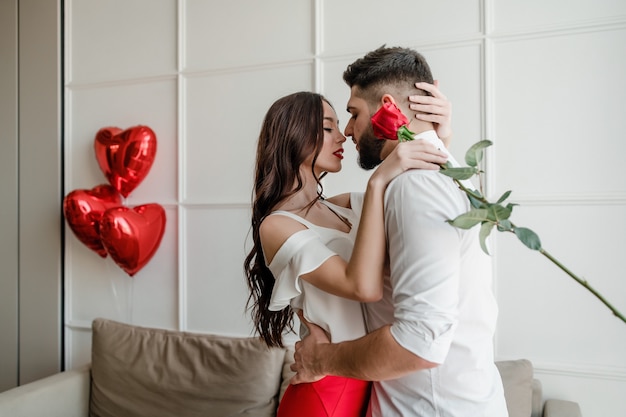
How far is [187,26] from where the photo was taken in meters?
2.72

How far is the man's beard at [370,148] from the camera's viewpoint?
124cm

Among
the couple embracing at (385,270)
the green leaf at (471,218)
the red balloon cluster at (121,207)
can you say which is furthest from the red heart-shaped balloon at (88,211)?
the green leaf at (471,218)

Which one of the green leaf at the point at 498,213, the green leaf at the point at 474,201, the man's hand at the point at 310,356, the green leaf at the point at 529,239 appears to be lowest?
the man's hand at the point at 310,356

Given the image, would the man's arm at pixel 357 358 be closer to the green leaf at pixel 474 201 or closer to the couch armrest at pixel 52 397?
the green leaf at pixel 474 201

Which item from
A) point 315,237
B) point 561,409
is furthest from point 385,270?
point 561,409

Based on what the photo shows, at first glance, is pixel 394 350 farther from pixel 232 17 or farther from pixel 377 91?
pixel 232 17

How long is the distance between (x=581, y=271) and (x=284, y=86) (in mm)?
1511

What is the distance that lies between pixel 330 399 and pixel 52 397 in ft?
5.58

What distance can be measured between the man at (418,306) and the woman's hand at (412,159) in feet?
0.06

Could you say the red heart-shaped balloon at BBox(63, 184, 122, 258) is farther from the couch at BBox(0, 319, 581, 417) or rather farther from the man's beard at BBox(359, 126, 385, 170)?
the man's beard at BBox(359, 126, 385, 170)

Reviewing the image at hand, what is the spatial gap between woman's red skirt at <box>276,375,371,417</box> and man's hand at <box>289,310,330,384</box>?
1.1 inches

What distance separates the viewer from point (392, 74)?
1198 millimetres

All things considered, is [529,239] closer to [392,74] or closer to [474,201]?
[474,201]

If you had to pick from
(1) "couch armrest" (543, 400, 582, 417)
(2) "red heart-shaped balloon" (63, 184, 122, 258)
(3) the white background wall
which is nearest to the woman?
(3) the white background wall
